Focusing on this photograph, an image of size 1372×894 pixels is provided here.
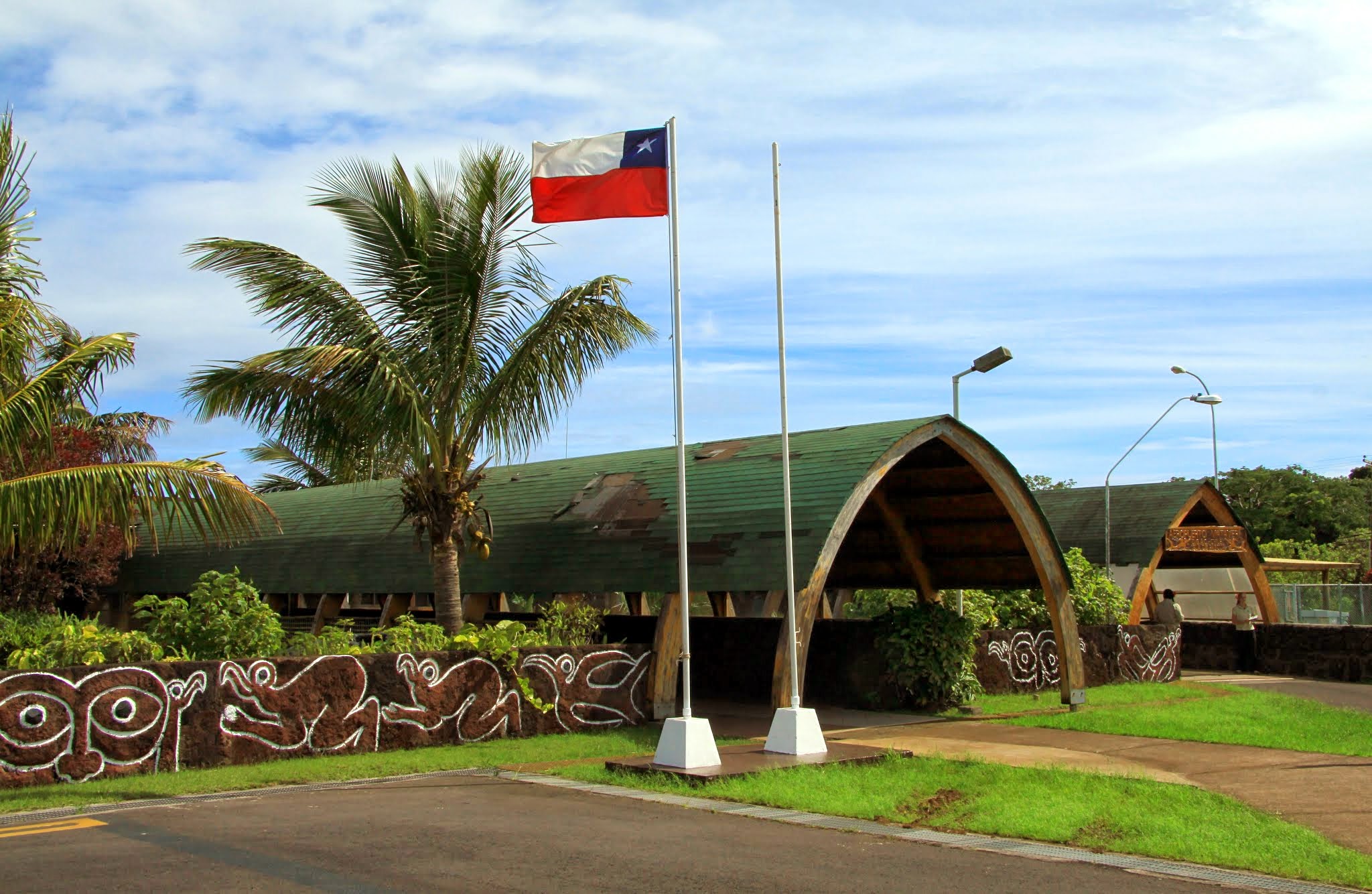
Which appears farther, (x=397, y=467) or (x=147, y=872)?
(x=397, y=467)

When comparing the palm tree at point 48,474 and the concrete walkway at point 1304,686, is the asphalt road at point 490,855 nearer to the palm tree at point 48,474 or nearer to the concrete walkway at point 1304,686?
the palm tree at point 48,474

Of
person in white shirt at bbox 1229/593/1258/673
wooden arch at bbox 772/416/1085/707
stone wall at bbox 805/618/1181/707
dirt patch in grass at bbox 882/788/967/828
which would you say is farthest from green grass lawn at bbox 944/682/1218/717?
dirt patch in grass at bbox 882/788/967/828

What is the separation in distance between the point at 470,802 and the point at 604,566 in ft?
21.1

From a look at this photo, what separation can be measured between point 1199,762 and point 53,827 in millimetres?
10100

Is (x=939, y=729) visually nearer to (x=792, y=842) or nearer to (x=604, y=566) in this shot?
(x=604, y=566)

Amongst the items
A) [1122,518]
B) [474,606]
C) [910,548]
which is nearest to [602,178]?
[474,606]

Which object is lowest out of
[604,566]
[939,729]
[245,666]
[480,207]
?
[939,729]

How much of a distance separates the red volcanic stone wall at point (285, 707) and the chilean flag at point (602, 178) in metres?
4.92

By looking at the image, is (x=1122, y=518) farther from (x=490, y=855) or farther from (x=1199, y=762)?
(x=490, y=855)

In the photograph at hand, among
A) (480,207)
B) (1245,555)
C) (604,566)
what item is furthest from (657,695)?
(1245,555)

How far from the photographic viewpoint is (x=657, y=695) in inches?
606

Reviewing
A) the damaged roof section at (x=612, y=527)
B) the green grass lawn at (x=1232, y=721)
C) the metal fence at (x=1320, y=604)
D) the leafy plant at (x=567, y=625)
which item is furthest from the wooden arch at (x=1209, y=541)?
the leafy plant at (x=567, y=625)

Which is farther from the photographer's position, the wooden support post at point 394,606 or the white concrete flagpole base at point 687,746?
the wooden support post at point 394,606

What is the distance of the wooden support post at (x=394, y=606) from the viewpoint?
20234 millimetres
